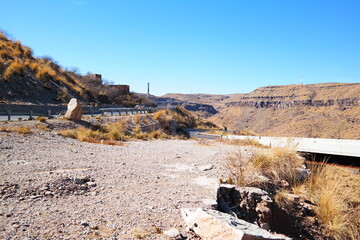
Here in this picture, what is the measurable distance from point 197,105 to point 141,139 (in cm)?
15304

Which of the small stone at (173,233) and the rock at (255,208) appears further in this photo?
the rock at (255,208)

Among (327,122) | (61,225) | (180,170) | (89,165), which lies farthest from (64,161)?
(327,122)

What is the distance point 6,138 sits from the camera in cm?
1044

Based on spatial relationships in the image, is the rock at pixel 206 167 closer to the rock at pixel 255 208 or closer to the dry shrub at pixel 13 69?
the rock at pixel 255 208


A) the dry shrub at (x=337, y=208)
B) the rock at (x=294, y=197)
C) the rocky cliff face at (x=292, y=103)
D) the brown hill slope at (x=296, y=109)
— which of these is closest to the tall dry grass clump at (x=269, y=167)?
the dry shrub at (x=337, y=208)

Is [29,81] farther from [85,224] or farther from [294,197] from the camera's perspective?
[294,197]

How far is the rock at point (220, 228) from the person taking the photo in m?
3.37

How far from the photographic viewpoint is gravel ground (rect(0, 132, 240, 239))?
13.2 ft

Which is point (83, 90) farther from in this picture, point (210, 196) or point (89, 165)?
point (210, 196)

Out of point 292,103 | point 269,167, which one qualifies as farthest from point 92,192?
point 292,103

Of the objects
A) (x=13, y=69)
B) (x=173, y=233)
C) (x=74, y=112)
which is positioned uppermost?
(x=13, y=69)

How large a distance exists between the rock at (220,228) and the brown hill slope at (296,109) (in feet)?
226

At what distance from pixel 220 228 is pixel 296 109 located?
114648 millimetres

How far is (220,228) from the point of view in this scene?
3.71 meters
